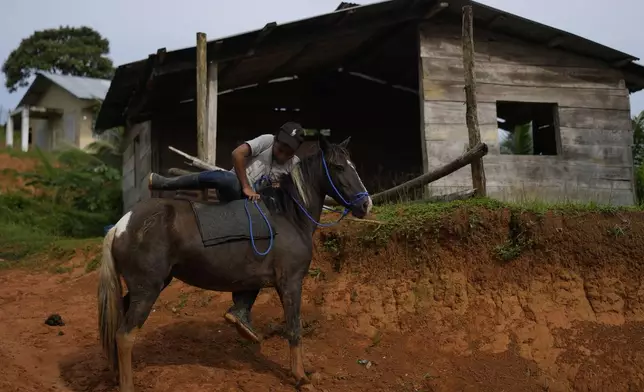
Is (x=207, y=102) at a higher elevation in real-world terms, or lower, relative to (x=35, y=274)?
higher

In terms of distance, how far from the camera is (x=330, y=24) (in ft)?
38.1

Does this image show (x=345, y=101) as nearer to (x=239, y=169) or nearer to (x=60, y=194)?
(x=60, y=194)

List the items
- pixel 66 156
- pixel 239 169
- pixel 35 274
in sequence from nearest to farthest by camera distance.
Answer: pixel 239 169, pixel 35 274, pixel 66 156

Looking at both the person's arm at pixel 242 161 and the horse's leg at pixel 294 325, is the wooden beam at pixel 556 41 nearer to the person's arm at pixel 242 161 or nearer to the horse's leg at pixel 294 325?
the person's arm at pixel 242 161

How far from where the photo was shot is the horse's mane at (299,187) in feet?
21.0

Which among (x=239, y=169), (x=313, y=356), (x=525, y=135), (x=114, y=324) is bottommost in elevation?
(x=313, y=356)

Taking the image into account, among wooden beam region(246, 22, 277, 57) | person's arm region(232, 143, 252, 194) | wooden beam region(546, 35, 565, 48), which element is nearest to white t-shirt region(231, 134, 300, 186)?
person's arm region(232, 143, 252, 194)

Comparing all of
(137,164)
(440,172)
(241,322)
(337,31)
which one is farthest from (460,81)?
(137,164)

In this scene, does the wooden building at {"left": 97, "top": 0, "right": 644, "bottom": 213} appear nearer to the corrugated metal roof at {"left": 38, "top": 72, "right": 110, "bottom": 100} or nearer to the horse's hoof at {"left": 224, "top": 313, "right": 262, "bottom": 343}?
the horse's hoof at {"left": 224, "top": 313, "right": 262, "bottom": 343}

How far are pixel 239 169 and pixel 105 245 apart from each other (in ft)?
4.75

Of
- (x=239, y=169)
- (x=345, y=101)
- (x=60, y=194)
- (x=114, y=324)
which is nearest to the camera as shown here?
(x=114, y=324)

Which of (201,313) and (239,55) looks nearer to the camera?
(201,313)

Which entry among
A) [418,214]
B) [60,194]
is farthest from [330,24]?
[60,194]

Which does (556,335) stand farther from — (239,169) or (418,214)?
(239,169)
